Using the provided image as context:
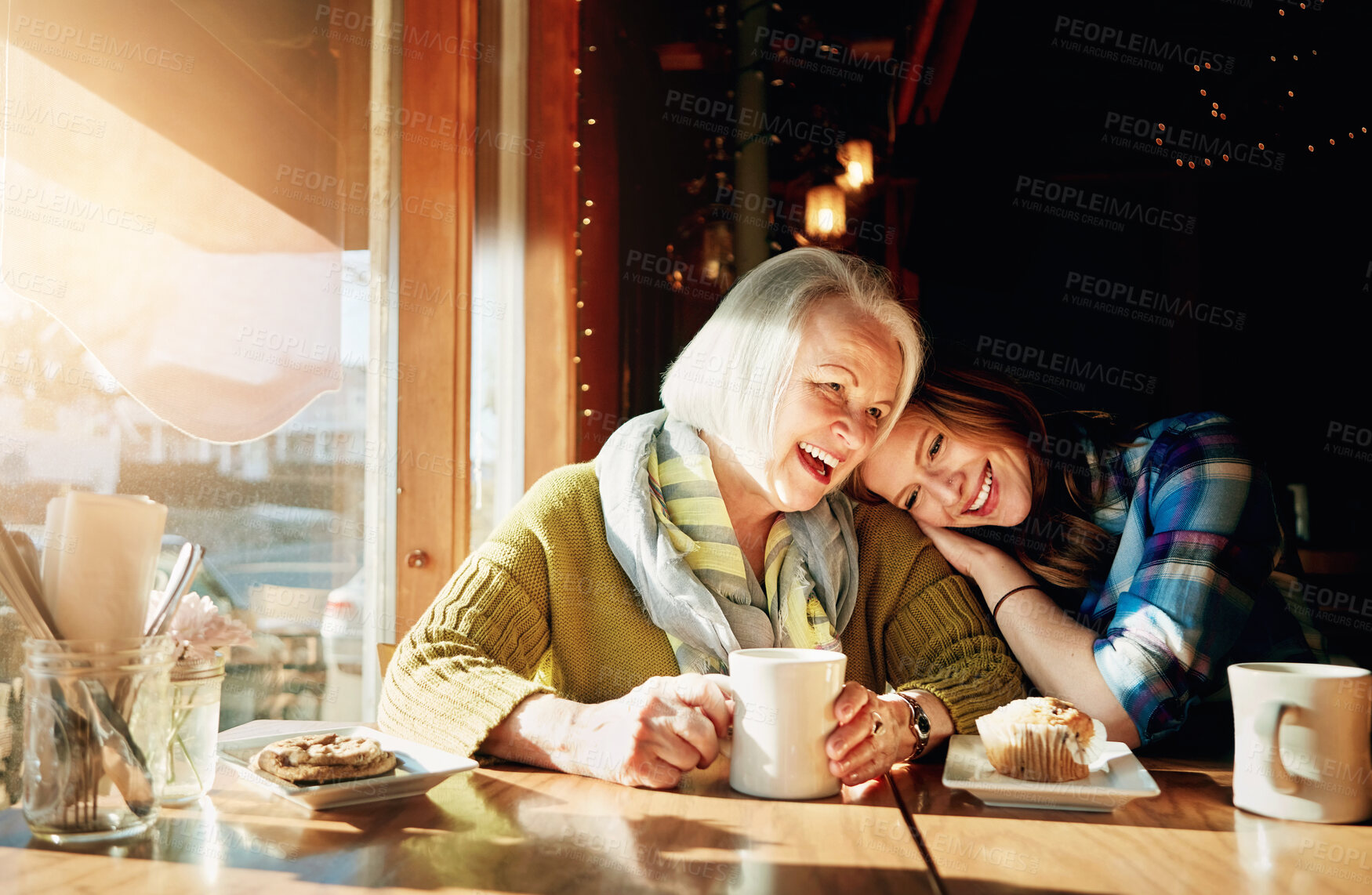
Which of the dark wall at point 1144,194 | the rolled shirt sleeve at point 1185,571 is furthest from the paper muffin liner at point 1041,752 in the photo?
→ the dark wall at point 1144,194

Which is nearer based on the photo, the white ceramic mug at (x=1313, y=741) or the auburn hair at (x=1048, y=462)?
the white ceramic mug at (x=1313, y=741)

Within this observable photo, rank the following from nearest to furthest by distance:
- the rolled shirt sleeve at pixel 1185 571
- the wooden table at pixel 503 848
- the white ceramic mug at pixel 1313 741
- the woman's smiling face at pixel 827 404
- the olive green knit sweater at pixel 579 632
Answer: the wooden table at pixel 503 848 → the white ceramic mug at pixel 1313 741 → the olive green knit sweater at pixel 579 632 → the rolled shirt sleeve at pixel 1185 571 → the woman's smiling face at pixel 827 404

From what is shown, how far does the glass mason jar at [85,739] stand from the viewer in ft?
2.53

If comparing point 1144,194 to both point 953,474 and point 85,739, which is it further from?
point 85,739

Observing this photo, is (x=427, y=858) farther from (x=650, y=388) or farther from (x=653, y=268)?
(x=653, y=268)

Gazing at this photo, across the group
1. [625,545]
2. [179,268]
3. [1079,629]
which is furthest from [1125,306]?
[179,268]

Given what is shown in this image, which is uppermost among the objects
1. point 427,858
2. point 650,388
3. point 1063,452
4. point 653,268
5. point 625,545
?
point 653,268

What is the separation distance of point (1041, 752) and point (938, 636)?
0.49 meters

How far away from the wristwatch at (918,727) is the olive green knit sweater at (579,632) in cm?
9

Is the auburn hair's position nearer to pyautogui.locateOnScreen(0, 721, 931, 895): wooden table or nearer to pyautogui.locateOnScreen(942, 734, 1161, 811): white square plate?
pyautogui.locateOnScreen(942, 734, 1161, 811): white square plate

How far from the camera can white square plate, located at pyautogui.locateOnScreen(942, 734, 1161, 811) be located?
35.7 inches

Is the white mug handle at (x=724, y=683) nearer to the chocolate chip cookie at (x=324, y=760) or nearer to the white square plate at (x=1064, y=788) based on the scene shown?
the white square plate at (x=1064, y=788)

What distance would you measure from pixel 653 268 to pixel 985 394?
134 centimetres

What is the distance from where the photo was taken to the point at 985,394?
1.61 m
